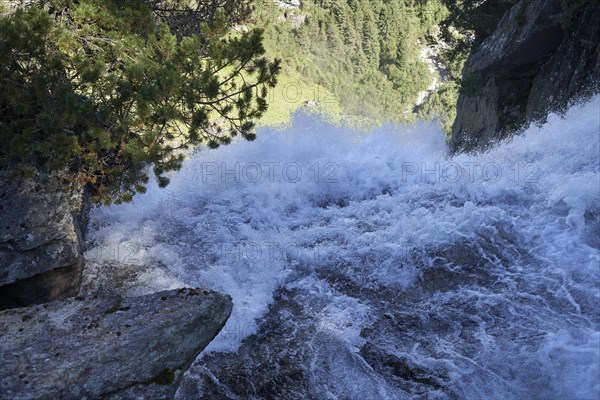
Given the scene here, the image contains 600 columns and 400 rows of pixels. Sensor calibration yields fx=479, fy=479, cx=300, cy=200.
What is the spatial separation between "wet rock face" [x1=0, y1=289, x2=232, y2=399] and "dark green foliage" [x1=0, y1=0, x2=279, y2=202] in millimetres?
2456

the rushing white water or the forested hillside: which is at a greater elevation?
the forested hillside

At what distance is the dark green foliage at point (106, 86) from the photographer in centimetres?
654

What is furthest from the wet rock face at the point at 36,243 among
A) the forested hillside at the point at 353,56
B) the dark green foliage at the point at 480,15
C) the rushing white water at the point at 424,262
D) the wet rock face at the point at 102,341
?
the forested hillside at the point at 353,56

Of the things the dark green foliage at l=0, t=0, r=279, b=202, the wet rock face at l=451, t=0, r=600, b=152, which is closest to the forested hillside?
the wet rock face at l=451, t=0, r=600, b=152

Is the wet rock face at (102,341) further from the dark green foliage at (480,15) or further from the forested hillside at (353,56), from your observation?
the forested hillside at (353,56)

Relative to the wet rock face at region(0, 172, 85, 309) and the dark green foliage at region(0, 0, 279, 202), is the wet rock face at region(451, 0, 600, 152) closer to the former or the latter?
the dark green foliage at region(0, 0, 279, 202)

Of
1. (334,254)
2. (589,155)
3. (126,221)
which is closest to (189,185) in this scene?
(126,221)

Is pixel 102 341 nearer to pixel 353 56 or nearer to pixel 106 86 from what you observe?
pixel 106 86

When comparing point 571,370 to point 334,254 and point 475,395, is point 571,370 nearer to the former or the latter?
point 475,395

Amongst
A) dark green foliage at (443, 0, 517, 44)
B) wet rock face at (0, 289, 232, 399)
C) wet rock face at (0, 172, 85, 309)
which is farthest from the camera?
dark green foliage at (443, 0, 517, 44)

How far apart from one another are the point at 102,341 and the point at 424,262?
4480 millimetres

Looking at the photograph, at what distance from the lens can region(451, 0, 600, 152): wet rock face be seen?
33.0 feet

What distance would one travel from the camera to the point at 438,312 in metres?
6.14

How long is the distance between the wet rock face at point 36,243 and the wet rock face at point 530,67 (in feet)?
32.0
